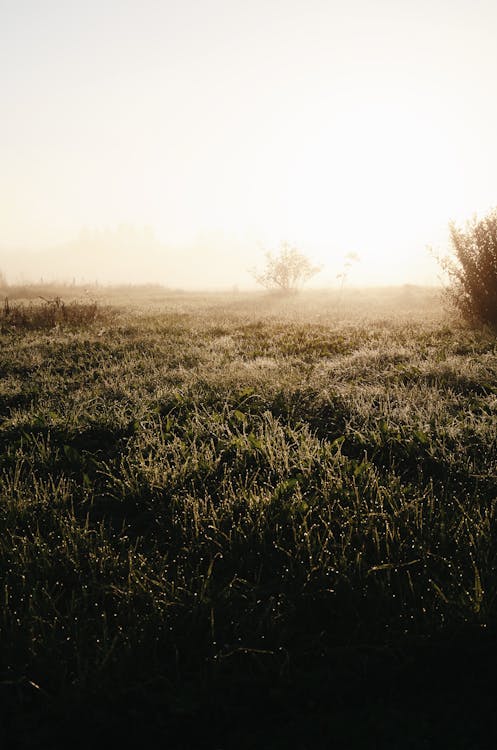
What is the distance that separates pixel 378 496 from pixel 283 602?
1.03 meters

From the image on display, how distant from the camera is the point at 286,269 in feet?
115

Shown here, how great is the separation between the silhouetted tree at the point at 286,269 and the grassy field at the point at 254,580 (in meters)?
31.6

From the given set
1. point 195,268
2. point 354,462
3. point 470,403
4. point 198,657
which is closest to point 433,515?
point 354,462

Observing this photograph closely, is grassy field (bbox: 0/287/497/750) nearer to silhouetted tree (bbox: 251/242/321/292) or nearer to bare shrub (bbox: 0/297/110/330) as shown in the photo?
bare shrub (bbox: 0/297/110/330)

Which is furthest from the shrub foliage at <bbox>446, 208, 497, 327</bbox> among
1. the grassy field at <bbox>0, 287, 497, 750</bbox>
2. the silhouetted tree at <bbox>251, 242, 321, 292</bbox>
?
the silhouetted tree at <bbox>251, 242, 321, 292</bbox>

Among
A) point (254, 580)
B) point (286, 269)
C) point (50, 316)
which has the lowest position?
point (254, 580)

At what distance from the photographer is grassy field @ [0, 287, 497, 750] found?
160 cm

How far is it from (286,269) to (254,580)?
3452 cm

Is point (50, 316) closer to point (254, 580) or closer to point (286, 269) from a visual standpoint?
point (254, 580)

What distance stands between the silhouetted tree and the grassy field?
1245 inches

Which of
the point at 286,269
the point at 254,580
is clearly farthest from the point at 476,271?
the point at 286,269

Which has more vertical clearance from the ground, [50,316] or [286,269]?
[286,269]

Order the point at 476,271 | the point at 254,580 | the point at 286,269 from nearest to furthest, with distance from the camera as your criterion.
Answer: the point at 254,580, the point at 476,271, the point at 286,269

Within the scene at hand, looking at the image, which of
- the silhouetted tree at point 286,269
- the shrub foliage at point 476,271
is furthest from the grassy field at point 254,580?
the silhouetted tree at point 286,269
